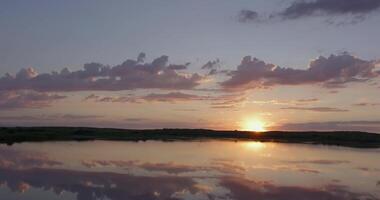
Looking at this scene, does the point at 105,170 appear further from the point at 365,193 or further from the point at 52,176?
the point at 365,193

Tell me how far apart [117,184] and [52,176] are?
468 cm

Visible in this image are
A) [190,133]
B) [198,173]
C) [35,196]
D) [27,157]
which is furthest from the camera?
[190,133]

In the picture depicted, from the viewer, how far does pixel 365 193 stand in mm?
23156

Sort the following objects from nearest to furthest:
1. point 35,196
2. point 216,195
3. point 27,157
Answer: point 35,196
point 216,195
point 27,157

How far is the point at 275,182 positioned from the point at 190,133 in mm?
100072

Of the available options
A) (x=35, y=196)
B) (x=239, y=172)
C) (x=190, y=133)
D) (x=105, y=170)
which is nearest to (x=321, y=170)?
(x=239, y=172)

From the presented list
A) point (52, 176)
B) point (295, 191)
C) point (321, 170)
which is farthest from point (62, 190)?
point (321, 170)

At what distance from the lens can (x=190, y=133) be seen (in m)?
127

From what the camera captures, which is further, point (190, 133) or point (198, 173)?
point (190, 133)

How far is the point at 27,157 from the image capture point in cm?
3869

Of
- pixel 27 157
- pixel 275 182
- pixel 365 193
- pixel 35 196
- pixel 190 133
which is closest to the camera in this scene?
pixel 35 196

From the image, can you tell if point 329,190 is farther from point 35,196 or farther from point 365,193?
point 35,196

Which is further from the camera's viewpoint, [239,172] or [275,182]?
[239,172]

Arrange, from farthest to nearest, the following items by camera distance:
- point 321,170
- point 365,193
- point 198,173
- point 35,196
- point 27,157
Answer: point 27,157
point 321,170
point 198,173
point 365,193
point 35,196
